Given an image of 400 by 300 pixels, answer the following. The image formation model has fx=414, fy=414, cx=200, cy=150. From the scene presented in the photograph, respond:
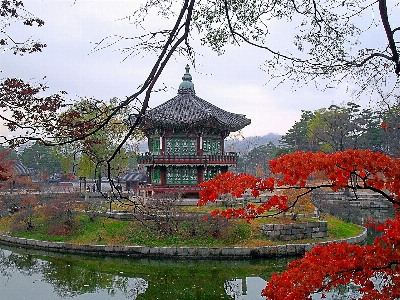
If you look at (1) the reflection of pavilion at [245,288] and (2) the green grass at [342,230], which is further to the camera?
(2) the green grass at [342,230]

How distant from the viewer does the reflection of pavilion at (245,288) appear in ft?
37.8

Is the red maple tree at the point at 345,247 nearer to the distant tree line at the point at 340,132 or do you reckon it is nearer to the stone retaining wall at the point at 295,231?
the stone retaining wall at the point at 295,231

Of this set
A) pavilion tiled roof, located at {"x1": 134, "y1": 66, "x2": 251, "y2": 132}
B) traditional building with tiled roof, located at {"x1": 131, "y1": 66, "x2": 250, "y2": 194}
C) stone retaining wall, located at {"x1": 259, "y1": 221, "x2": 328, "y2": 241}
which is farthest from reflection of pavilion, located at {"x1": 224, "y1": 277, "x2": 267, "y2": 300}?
pavilion tiled roof, located at {"x1": 134, "y1": 66, "x2": 251, "y2": 132}

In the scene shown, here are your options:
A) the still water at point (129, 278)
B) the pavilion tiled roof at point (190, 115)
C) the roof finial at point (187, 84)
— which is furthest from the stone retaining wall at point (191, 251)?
the roof finial at point (187, 84)

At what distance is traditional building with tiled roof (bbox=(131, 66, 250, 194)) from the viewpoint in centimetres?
2134

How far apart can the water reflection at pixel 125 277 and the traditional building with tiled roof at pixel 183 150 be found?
7.08 m

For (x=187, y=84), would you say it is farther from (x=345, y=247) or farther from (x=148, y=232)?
(x=345, y=247)

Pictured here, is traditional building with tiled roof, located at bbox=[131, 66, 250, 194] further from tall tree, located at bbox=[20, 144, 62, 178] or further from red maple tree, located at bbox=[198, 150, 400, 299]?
tall tree, located at bbox=[20, 144, 62, 178]

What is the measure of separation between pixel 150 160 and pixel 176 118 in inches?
101

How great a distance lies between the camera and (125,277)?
523 inches

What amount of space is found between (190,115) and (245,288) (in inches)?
454

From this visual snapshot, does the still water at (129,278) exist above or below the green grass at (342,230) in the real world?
below

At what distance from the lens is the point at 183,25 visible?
3.70m

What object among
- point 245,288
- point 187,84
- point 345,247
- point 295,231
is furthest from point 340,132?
point 345,247
